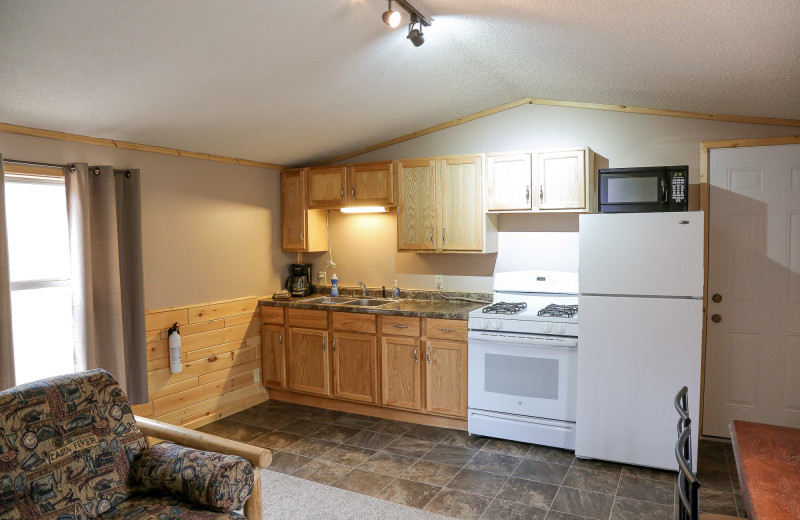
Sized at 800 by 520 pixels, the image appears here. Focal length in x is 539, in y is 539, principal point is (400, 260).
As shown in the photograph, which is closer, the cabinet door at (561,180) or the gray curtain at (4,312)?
the gray curtain at (4,312)

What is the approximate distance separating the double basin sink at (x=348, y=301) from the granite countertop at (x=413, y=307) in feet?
0.36

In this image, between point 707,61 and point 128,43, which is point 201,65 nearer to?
point 128,43

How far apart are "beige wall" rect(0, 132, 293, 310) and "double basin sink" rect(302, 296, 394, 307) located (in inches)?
19.9

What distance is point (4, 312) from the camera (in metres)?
2.94

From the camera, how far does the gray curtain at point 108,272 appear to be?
3.36 meters

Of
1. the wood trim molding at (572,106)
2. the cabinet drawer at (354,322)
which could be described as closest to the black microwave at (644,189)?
the wood trim molding at (572,106)

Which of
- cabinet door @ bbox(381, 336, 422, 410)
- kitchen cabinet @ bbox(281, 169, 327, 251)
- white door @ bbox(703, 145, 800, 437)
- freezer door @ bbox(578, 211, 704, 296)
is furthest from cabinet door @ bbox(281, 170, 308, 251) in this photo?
white door @ bbox(703, 145, 800, 437)

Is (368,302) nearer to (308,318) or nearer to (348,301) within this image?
(348,301)

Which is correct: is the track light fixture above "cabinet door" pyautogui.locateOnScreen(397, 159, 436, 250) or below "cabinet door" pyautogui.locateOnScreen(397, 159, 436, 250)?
above

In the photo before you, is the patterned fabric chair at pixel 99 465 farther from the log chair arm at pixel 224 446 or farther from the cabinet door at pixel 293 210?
the cabinet door at pixel 293 210

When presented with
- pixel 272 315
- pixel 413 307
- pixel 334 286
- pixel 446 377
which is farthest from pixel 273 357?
pixel 446 377

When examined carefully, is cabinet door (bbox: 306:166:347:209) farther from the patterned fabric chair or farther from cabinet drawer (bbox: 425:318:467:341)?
the patterned fabric chair

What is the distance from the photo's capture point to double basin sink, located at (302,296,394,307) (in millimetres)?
4738

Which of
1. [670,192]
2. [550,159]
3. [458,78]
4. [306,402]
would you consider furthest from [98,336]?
[670,192]
